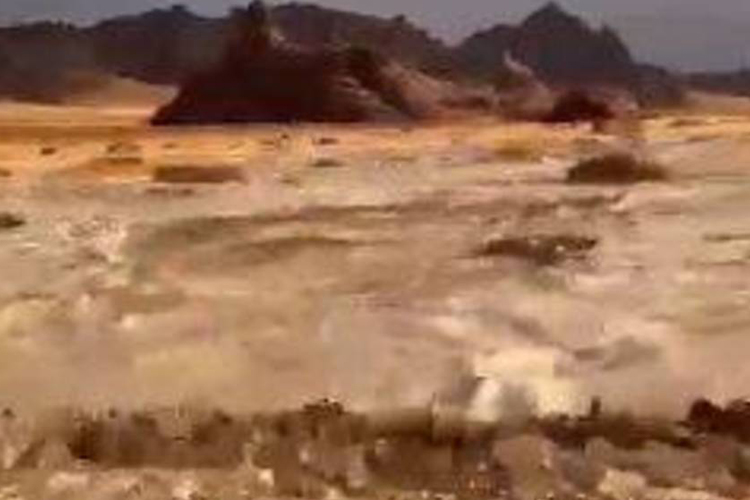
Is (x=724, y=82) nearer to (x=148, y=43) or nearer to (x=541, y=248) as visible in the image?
(x=148, y=43)

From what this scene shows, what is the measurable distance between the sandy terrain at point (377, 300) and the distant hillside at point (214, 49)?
95.0 metres

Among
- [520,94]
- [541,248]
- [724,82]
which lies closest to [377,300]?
[541,248]

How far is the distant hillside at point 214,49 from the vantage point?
114750mm

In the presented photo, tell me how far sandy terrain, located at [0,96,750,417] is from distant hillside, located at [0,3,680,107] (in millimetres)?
94979

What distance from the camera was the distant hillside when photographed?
115 m

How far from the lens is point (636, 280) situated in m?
11.2

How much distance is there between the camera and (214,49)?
12762 cm

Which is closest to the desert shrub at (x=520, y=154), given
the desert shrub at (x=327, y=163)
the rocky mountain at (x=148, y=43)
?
the desert shrub at (x=327, y=163)

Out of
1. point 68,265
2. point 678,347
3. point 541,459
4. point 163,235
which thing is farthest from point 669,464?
point 163,235

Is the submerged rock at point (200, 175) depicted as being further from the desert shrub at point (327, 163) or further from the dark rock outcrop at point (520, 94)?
the dark rock outcrop at point (520, 94)

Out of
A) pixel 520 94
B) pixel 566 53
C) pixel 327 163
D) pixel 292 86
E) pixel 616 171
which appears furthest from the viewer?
pixel 566 53

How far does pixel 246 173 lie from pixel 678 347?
15.5 m

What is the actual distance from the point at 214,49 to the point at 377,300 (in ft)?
389

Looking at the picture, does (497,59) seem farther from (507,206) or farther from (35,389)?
(35,389)
